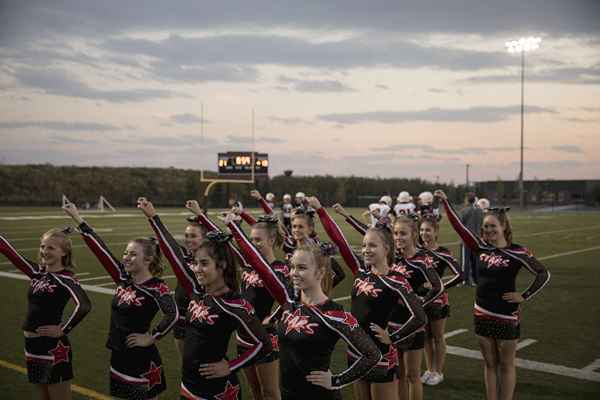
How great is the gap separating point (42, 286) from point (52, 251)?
0.28 metres

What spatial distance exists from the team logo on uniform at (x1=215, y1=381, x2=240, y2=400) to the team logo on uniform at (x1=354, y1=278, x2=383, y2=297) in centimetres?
117

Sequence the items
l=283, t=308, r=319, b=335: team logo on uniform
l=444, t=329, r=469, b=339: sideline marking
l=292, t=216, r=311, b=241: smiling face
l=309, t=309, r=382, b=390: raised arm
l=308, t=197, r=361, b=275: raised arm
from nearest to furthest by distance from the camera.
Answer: l=309, t=309, r=382, b=390: raised arm < l=283, t=308, r=319, b=335: team logo on uniform < l=308, t=197, r=361, b=275: raised arm < l=292, t=216, r=311, b=241: smiling face < l=444, t=329, r=469, b=339: sideline marking

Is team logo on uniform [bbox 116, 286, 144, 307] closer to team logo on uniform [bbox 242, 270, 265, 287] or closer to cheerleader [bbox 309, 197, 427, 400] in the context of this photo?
team logo on uniform [bbox 242, 270, 265, 287]

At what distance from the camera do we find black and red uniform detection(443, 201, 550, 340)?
5086 mm

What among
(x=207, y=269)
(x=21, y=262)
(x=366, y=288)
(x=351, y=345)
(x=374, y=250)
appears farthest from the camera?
(x=21, y=262)

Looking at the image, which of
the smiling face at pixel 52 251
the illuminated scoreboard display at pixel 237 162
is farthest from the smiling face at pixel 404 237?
the illuminated scoreboard display at pixel 237 162

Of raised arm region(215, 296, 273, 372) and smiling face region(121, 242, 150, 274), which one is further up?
smiling face region(121, 242, 150, 274)

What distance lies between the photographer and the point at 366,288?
4082 mm

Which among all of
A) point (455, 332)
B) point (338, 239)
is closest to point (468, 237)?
point (338, 239)

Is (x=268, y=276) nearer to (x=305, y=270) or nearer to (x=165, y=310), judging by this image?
(x=305, y=270)

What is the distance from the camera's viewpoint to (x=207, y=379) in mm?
3375

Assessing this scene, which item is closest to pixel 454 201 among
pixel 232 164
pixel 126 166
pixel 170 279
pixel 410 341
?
pixel 126 166

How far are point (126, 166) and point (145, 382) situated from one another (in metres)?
101

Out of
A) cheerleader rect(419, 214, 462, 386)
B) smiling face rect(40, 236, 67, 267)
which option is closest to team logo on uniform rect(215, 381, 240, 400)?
smiling face rect(40, 236, 67, 267)
